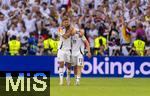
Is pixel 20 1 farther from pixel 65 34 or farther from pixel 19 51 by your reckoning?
pixel 65 34

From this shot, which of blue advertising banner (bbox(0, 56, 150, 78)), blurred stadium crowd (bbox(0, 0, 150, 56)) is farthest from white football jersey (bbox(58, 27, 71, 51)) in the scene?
blue advertising banner (bbox(0, 56, 150, 78))

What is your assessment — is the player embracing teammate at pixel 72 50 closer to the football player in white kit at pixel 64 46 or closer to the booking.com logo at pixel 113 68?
the football player in white kit at pixel 64 46

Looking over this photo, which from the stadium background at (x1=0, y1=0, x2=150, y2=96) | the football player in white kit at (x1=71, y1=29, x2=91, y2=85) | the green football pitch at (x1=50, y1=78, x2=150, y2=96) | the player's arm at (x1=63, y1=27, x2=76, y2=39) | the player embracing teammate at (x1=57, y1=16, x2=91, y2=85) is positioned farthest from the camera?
the stadium background at (x1=0, y1=0, x2=150, y2=96)

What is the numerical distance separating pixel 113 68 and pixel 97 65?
696 mm

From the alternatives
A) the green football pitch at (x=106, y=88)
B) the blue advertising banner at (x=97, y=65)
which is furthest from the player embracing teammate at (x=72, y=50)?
the blue advertising banner at (x=97, y=65)

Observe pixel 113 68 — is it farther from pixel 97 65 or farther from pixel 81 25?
pixel 81 25

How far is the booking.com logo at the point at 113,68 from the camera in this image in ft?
77.8

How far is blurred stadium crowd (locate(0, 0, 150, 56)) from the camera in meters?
23.7

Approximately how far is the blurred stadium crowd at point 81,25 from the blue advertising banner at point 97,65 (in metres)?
0.30

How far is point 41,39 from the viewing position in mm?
23578

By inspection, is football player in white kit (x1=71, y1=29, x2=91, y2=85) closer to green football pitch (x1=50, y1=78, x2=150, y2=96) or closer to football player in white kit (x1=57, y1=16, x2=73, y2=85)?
football player in white kit (x1=57, y1=16, x2=73, y2=85)

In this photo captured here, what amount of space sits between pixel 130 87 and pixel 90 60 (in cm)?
466

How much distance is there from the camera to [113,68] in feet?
78.2

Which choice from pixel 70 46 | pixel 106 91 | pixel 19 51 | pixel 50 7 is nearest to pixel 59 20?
pixel 50 7
